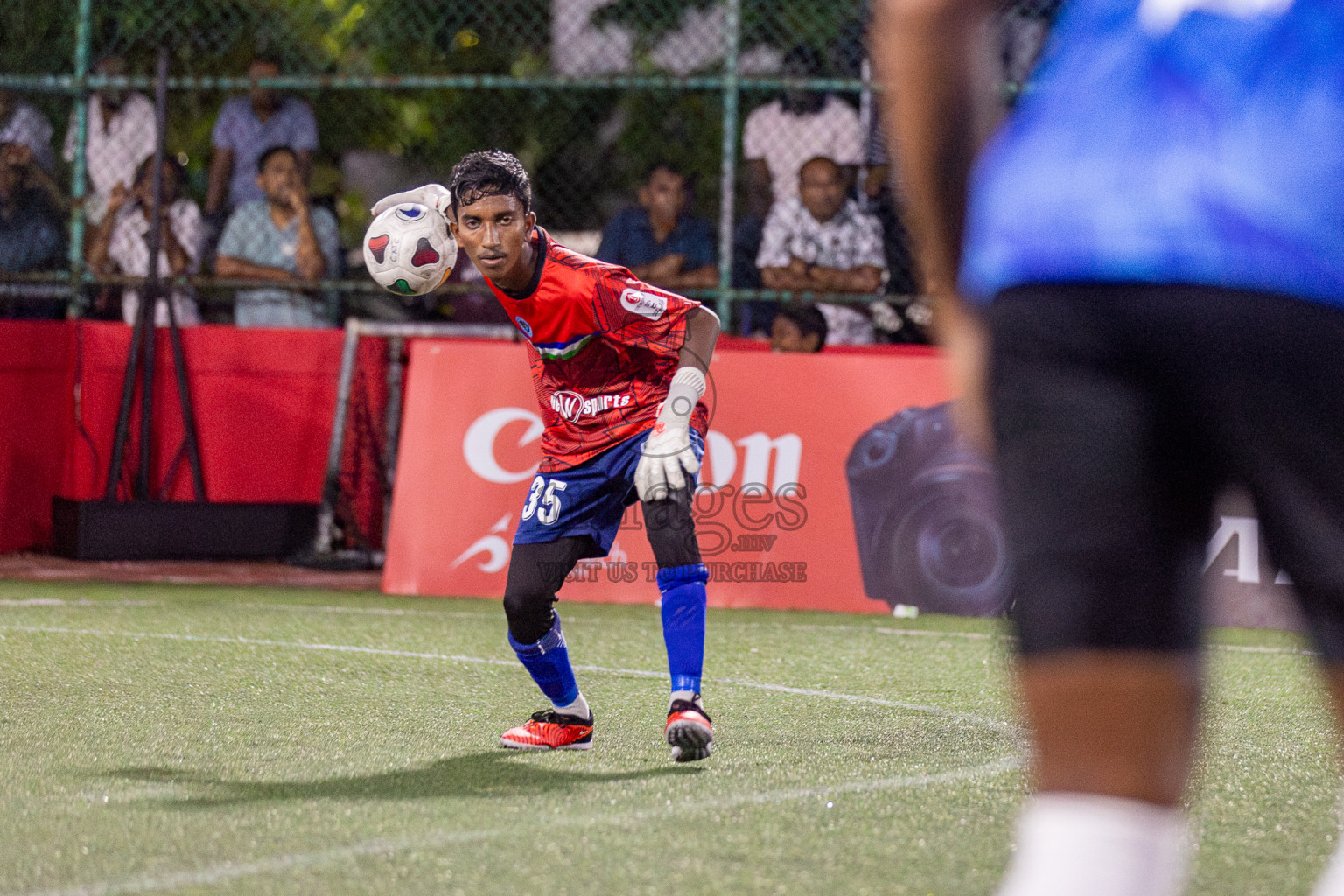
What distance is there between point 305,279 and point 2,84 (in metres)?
2.13

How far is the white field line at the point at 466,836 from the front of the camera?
289 cm

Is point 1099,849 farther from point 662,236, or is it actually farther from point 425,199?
point 662,236

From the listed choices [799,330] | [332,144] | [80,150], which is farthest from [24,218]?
[799,330]

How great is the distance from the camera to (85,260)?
10.1 metres

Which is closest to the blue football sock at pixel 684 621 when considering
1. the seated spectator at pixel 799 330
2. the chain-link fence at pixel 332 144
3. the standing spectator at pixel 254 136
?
the seated spectator at pixel 799 330

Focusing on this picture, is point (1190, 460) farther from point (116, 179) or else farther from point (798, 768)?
point (116, 179)

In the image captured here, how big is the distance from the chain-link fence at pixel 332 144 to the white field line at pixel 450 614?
2.47 meters

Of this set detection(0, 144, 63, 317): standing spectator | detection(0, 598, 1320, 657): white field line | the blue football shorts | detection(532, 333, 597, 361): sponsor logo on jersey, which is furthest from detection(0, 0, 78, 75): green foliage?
the blue football shorts

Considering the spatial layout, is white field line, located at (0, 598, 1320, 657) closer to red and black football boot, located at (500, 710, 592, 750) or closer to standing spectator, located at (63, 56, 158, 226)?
red and black football boot, located at (500, 710, 592, 750)

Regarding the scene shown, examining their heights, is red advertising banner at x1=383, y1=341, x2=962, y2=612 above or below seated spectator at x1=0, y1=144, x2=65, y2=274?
below

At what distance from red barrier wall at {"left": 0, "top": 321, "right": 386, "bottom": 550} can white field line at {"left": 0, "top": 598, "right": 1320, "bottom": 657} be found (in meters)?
1.77

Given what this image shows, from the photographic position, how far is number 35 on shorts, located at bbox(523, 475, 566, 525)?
454 cm

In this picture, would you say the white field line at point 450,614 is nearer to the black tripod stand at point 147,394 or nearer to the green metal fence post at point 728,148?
the black tripod stand at point 147,394

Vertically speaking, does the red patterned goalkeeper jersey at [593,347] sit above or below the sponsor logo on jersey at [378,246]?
below
